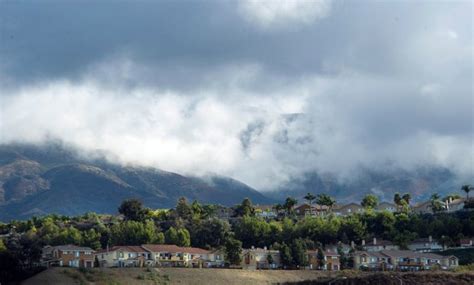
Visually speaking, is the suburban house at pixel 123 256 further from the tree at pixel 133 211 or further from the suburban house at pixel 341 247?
the tree at pixel 133 211

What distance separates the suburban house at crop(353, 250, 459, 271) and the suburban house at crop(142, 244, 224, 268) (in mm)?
21663

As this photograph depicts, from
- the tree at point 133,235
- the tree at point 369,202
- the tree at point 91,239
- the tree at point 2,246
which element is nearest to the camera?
the tree at point 2,246

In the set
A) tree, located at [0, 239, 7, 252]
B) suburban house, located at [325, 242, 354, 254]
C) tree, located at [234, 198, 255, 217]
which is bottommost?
tree, located at [0, 239, 7, 252]

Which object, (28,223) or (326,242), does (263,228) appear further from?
(28,223)

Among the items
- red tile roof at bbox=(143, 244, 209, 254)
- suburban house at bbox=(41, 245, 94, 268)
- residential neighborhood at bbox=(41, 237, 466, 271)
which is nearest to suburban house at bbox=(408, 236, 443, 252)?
residential neighborhood at bbox=(41, 237, 466, 271)

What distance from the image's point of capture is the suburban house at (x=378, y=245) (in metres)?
148

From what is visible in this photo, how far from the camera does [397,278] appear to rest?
118938 mm

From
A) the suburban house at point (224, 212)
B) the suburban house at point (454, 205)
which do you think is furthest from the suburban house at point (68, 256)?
the suburban house at point (454, 205)

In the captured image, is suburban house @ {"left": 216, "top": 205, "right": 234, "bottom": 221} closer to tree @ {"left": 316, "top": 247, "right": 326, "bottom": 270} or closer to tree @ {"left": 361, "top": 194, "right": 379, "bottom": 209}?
tree @ {"left": 361, "top": 194, "right": 379, "bottom": 209}

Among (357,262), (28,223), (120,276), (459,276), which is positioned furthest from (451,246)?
(28,223)

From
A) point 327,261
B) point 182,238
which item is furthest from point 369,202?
point 182,238

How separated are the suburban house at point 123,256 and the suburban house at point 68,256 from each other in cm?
172

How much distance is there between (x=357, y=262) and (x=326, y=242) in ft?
47.1

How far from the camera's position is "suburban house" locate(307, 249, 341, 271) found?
136375mm
